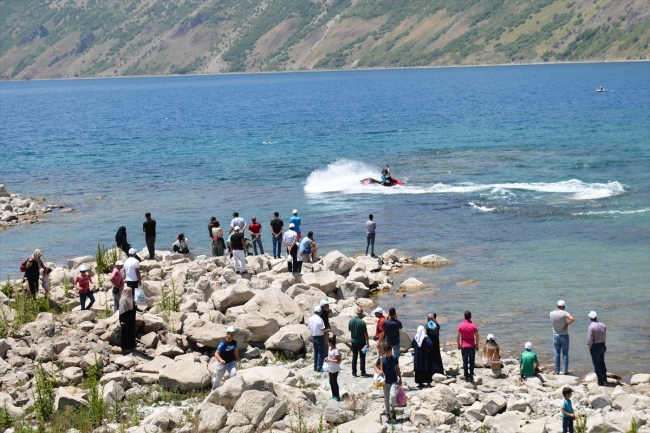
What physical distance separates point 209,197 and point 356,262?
1864 centimetres

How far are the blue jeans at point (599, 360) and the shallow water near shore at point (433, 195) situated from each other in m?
1.42

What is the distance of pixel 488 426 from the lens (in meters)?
14.8

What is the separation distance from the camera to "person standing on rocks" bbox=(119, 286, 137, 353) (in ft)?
61.0

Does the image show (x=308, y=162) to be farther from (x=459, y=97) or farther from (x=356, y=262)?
(x=459, y=97)

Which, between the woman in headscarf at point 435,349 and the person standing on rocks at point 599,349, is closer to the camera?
the woman in headscarf at point 435,349

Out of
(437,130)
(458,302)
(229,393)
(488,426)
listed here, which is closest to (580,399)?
(488,426)

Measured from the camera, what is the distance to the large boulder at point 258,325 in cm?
1958

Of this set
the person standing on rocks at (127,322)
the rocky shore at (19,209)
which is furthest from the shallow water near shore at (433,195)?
the person standing on rocks at (127,322)

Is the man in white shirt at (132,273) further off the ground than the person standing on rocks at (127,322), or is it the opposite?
the man in white shirt at (132,273)

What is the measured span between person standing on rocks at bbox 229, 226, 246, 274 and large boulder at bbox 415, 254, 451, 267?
7432mm

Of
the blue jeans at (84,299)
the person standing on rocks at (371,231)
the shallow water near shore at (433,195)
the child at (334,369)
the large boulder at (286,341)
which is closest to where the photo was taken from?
the child at (334,369)

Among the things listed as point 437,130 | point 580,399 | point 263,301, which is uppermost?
point 437,130

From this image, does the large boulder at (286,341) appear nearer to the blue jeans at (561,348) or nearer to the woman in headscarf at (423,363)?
the woman in headscarf at (423,363)

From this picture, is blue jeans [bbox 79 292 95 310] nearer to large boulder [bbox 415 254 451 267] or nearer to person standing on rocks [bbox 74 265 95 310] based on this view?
person standing on rocks [bbox 74 265 95 310]
